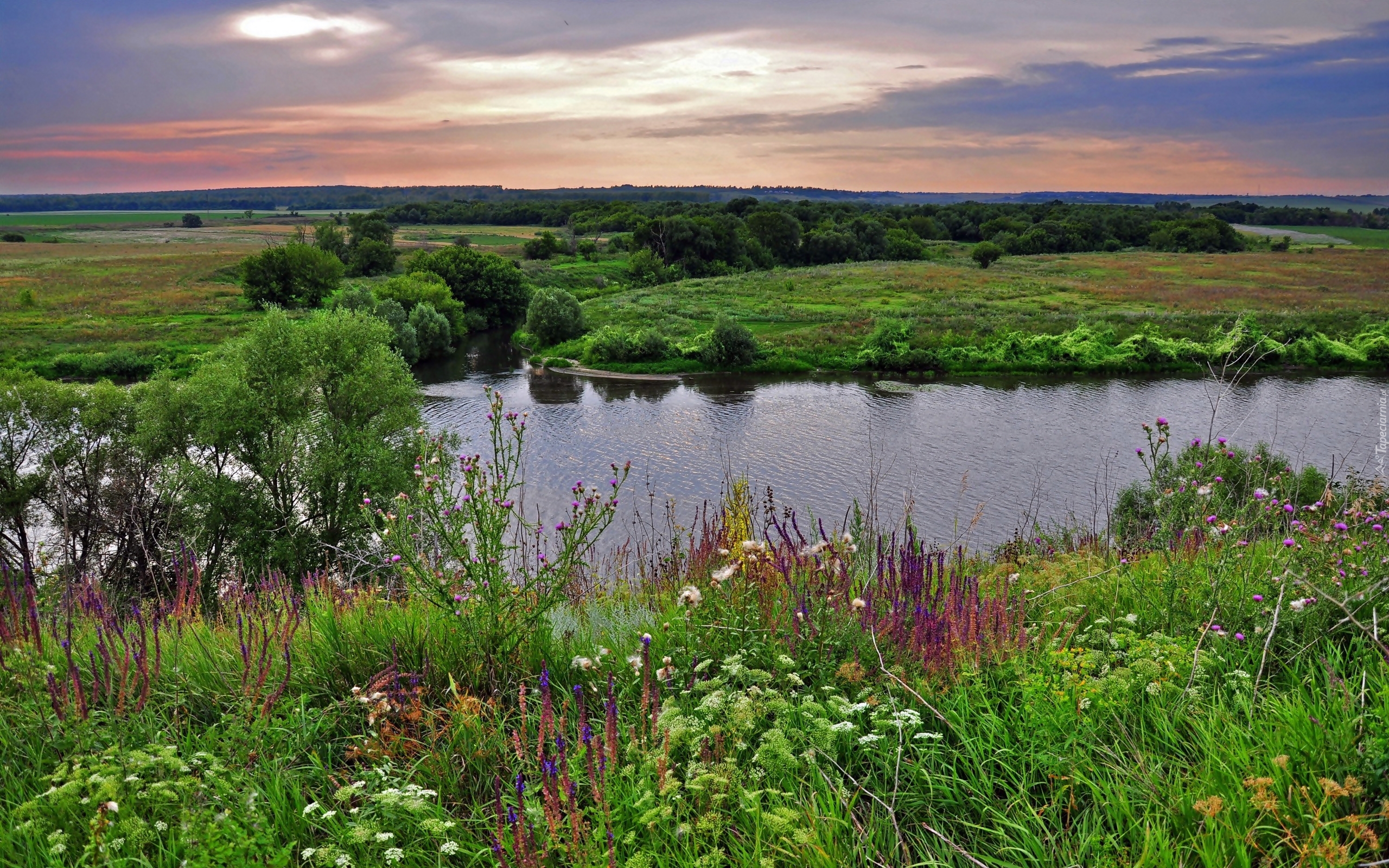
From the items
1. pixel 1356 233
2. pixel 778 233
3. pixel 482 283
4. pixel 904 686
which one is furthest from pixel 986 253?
pixel 904 686

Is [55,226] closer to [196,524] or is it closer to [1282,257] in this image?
[196,524]

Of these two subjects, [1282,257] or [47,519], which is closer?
[47,519]

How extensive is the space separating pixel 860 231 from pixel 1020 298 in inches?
1901

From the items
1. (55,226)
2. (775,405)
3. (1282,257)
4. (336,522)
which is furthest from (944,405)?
(55,226)

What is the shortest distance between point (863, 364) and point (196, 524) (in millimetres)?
42097

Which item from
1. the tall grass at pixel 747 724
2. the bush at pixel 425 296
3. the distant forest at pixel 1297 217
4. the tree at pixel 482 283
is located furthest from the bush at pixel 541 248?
the distant forest at pixel 1297 217

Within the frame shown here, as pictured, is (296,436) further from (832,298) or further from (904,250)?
(904,250)

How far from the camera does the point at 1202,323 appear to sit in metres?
59.8

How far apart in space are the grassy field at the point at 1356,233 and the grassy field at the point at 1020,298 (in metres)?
13.8

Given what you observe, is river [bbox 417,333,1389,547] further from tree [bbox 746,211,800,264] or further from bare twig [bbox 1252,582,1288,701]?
tree [bbox 746,211,800,264]

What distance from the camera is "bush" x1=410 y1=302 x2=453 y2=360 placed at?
60844 mm

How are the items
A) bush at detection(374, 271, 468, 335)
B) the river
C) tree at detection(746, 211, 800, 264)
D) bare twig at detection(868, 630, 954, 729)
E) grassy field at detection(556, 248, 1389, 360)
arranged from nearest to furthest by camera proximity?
bare twig at detection(868, 630, 954, 729) < the river < grassy field at detection(556, 248, 1389, 360) < bush at detection(374, 271, 468, 335) < tree at detection(746, 211, 800, 264)

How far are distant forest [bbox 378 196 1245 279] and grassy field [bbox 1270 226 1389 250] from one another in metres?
14.8

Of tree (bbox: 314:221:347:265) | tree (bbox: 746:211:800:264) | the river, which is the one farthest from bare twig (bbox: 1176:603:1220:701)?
tree (bbox: 746:211:800:264)
